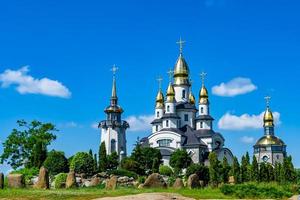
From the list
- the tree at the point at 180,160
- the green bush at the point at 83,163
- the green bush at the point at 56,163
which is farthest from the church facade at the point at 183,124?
the green bush at the point at 56,163

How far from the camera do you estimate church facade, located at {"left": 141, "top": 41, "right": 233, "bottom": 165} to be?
7831cm

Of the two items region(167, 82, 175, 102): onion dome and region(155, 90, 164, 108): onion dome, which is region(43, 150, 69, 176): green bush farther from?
region(155, 90, 164, 108): onion dome

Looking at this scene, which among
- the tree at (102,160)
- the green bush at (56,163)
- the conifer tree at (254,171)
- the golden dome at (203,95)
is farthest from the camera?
the golden dome at (203,95)

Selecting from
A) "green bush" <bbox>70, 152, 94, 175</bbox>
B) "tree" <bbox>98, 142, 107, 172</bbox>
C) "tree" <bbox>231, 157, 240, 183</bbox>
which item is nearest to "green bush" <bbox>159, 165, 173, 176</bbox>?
"tree" <bbox>98, 142, 107, 172</bbox>

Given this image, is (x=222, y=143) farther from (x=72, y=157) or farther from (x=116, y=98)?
(x=72, y=157)

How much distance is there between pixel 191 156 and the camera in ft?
255

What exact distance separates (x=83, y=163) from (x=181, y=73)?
1273 inches

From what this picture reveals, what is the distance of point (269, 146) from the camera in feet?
276

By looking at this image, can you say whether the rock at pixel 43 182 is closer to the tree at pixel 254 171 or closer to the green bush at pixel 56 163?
the green bush at pixel 56 163

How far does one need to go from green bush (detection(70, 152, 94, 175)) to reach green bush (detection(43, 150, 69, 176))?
6.77 ft

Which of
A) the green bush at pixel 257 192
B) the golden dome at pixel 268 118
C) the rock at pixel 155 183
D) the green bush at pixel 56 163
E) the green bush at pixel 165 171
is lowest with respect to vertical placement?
the green bush at pixel 257 192

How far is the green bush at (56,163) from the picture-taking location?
53.4m

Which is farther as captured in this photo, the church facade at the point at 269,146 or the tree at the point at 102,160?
the church facade at the point at 269,146

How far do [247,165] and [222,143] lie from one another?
20.3 m
